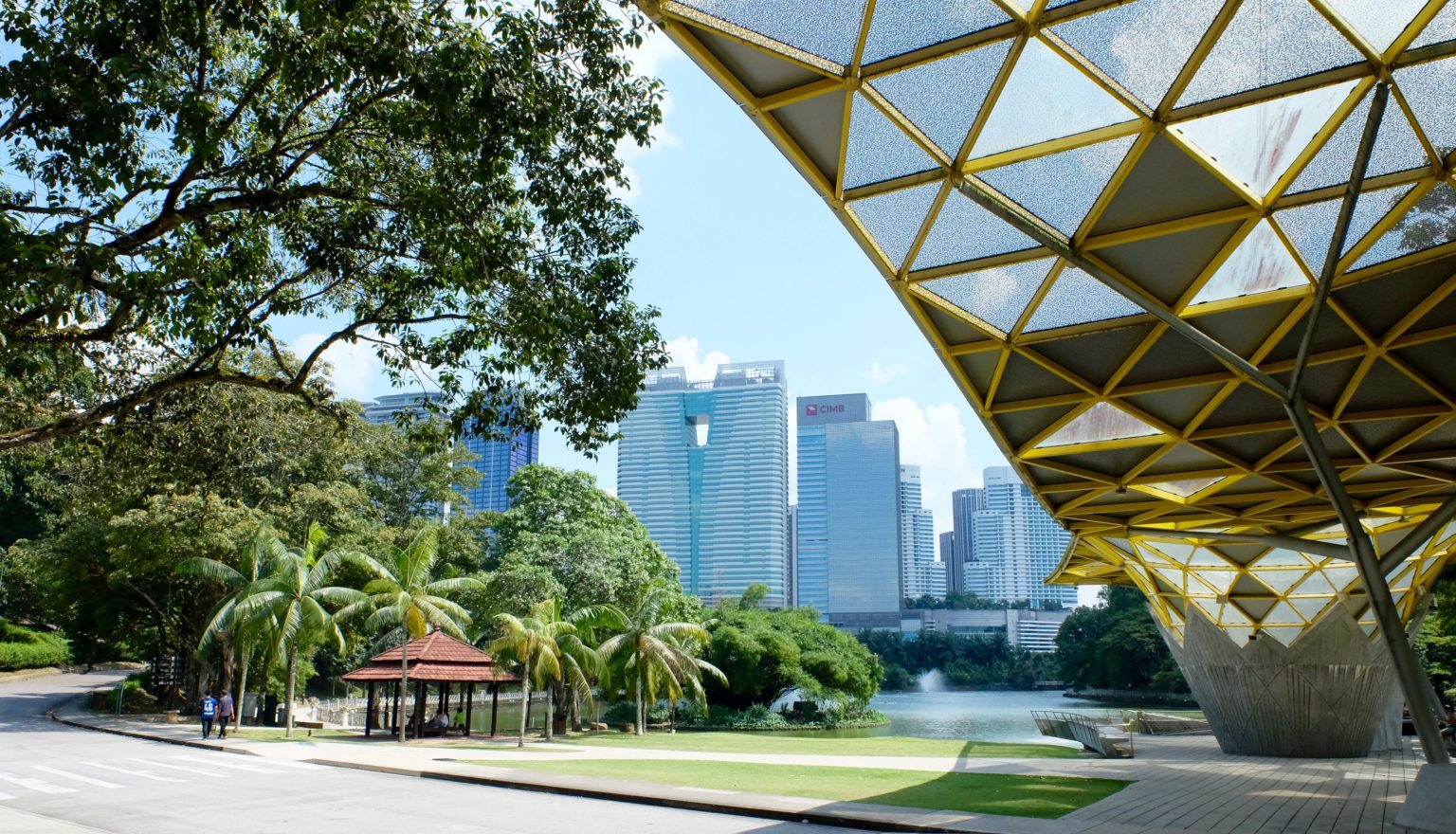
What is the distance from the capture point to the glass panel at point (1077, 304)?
40.5 feet

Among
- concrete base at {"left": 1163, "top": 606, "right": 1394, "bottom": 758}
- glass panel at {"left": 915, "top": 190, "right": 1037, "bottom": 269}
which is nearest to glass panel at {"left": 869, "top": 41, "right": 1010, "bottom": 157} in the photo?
glass panel at {"left": 915, "top": 190, "right": 1037, "bottom": 269}

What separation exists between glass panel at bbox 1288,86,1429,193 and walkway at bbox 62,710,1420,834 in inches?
326

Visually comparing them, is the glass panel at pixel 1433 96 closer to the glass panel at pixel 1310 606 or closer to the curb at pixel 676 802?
the curb at pixel 676 802

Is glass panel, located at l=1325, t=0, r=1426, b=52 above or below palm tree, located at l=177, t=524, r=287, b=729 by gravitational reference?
above

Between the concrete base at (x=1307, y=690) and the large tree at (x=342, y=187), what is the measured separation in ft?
64.3

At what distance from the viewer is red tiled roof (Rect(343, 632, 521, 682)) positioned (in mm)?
30188

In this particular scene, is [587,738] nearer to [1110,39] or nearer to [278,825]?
[278,825]

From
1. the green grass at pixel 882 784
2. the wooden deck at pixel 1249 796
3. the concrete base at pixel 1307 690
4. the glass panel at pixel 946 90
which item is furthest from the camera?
the concrete base at pixel 1307 690

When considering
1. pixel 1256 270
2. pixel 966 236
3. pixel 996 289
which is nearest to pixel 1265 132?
pixel 1256 270

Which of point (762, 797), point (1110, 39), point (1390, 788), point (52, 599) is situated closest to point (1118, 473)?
point (1390, 788)

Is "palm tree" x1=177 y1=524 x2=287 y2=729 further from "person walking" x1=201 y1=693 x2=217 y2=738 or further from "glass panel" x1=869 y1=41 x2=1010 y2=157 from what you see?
"glass panel" x1=869 y1=41 x2=1010 y2=157

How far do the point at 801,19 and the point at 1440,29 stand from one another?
18.5ft

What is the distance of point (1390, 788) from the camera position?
55.5 ft

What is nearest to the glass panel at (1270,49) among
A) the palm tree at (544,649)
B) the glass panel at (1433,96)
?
the glass panel at (1433,96)
